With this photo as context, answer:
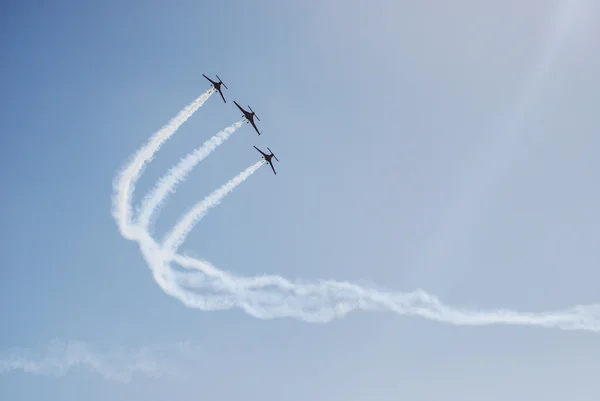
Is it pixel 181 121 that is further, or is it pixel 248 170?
pixel 248 170

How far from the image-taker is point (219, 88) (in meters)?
107

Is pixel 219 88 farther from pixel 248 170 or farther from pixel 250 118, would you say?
pixel 248 170

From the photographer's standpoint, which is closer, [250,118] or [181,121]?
[181,121]

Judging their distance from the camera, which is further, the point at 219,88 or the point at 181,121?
the point at 219,88

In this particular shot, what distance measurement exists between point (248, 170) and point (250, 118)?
12646mm

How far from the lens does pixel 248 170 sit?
107812 mm

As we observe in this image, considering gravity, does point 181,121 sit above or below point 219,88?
below

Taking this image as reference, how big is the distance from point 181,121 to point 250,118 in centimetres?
1837

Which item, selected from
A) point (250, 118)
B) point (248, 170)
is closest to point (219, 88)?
point (250, 118)

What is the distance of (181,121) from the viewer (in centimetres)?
9769

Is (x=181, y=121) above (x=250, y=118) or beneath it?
beneath

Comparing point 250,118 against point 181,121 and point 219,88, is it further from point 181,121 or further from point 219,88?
point 181,121

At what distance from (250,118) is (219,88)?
32.2ft
